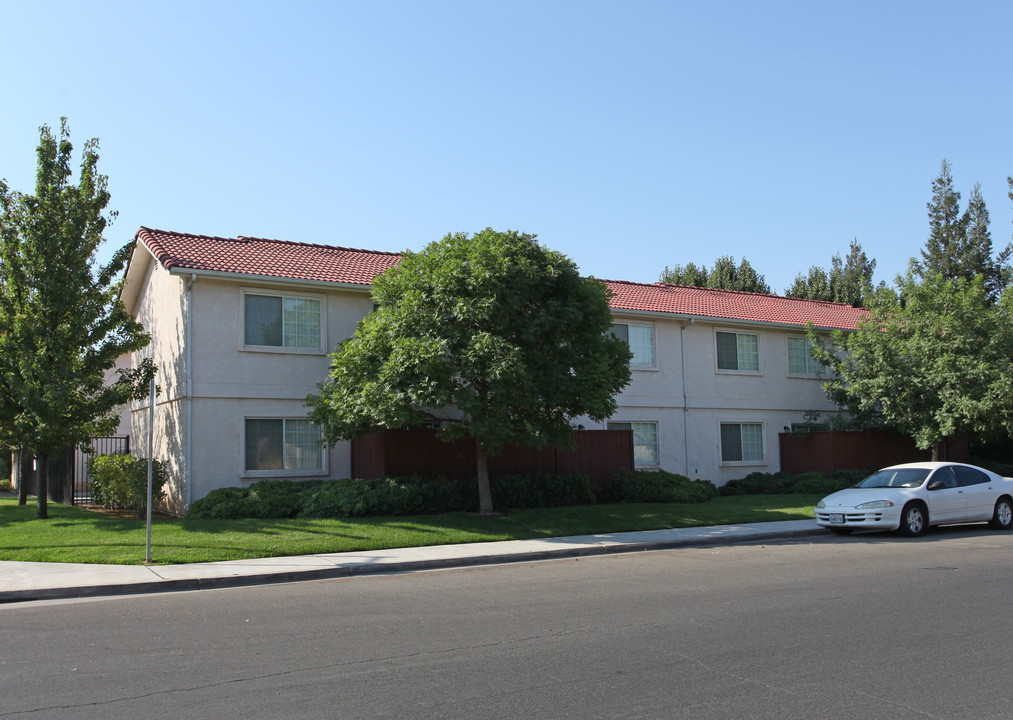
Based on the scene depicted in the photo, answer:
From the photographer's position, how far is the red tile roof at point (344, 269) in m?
19.2

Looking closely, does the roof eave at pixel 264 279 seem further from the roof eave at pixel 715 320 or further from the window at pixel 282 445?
the roof eave at pixel 715 320

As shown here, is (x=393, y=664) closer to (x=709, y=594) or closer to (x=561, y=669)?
(x=561, y=669)

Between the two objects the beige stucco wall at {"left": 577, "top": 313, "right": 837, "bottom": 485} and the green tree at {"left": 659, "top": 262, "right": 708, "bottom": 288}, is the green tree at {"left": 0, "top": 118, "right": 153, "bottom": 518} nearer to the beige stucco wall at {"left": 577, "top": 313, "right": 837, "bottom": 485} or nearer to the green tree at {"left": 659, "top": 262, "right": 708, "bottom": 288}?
the beige stucco wall at {"left": 577, "top": 313, "right": 837, "bottom": 485}

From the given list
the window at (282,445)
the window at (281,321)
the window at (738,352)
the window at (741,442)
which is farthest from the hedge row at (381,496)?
the window at (738,352)

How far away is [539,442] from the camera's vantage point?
15.8m

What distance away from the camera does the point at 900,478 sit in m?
15.8

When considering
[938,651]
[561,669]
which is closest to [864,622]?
[938,651]

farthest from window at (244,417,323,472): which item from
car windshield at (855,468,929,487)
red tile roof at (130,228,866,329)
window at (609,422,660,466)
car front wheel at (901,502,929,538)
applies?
car front wheel at (901,502,929,538)

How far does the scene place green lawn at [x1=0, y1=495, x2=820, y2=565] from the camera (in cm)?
1292

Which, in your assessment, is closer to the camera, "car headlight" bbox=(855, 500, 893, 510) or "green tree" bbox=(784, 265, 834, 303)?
"car headlight" bbox=(855, 500, 893, 510)

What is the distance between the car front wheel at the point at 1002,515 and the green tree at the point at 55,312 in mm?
17626

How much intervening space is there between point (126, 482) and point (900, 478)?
16.2m

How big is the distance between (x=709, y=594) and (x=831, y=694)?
3.80 metres

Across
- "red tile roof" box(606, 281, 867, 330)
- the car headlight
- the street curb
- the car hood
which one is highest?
"red tile roof" box(606, 281, 867, 330)
